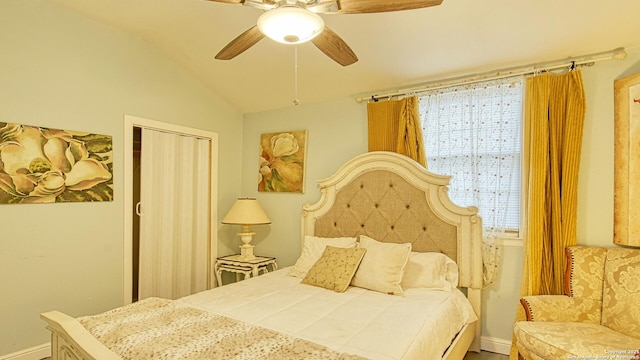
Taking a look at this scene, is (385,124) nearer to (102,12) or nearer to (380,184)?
(380,184)

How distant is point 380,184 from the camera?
122 inches

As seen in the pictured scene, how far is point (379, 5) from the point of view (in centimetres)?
154

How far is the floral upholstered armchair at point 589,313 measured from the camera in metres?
1.84

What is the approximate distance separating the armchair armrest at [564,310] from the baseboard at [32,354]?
134 inches

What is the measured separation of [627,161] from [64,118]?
4031mm

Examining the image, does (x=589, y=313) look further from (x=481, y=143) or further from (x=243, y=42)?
(x=243, y=42)

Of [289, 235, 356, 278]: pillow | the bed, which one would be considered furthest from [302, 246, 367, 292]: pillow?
[289, 235, 356, 278]: pillow

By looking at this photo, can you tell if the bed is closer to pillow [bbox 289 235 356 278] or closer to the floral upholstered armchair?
pillow [bbox 289 235 356 278]

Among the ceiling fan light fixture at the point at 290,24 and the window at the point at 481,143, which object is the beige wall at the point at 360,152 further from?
the ceiling fan light fixture at the point at 290,24

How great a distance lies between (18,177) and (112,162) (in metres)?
0.63

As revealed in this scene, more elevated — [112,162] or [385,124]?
[385,124]

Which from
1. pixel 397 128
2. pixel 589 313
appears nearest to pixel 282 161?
pixel 397 128

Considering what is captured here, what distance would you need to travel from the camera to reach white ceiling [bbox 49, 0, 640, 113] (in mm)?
2199

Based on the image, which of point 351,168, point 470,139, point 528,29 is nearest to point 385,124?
point 351,168
